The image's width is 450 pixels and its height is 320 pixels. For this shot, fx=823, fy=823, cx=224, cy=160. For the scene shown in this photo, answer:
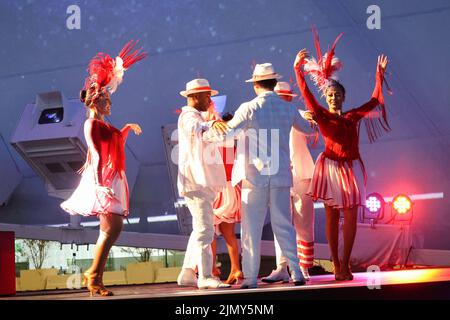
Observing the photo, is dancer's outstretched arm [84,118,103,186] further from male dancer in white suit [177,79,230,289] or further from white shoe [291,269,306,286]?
white shoe [291,269,306,286]

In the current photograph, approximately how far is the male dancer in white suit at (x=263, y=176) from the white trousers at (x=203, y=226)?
0.68ft

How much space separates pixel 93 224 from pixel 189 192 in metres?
5.25

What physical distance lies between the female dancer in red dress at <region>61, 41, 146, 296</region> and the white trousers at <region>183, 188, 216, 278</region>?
0.40 meters

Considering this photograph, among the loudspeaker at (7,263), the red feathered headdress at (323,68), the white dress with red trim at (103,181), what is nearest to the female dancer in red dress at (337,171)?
the red feathered headdress at (323,68)

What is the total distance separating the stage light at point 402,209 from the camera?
7492 millimetres

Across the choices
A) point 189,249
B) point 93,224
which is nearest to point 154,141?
point 93,224

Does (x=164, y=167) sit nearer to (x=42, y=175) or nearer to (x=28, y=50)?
(x=42, y=175)

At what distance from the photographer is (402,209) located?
751 centimetres

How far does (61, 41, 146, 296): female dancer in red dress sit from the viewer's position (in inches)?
178

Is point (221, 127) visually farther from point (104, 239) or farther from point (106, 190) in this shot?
point (104, 239)

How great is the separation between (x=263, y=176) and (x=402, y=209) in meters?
3.27

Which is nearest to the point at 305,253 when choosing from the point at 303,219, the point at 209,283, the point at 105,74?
the point at 303,219

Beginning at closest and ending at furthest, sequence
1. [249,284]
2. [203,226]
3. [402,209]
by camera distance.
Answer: [249,284], [203,226], [402,209]

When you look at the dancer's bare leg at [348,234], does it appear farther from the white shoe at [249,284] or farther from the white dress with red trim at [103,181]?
the white dress with red trim at [103,181]
